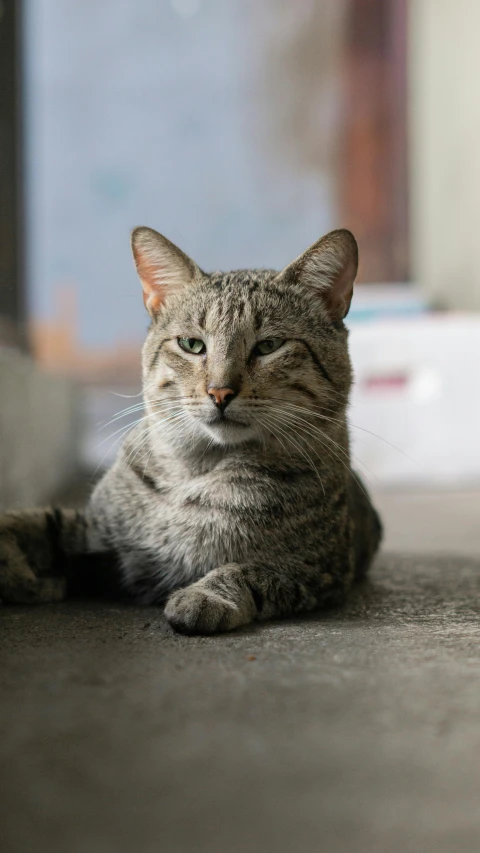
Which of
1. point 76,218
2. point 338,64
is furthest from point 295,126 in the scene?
point 76,218

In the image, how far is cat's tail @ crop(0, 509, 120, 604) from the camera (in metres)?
1.24

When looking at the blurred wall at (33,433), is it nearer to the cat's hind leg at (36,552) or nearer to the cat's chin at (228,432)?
the cat's hind leg at (36,552)

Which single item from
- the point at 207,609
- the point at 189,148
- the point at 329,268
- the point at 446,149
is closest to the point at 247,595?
the point at 207,609

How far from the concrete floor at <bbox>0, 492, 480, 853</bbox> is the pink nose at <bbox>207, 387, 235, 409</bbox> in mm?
328

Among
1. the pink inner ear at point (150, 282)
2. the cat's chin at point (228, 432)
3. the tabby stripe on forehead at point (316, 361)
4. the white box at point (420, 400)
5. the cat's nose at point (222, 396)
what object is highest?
the pink inner ear at point (150, 282)

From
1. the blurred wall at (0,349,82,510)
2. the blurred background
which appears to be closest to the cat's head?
the blurred wall at (0,349,82,510)

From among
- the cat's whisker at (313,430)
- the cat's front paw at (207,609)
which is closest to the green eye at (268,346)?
the cat's whisker at (313,430)

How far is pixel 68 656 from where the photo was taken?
96 centimetres

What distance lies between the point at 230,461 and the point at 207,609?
29cm

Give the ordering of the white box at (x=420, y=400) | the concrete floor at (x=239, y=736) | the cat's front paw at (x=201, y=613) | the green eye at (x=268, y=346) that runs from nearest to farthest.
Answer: the concrete floor at (x=239, y=736) < the cat's front paw at (x=201, y=613) < the green eye at (x=268, y=346) < the white box at (x=420, y=400)

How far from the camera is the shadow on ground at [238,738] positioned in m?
0.58

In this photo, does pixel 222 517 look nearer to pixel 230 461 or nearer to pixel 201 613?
pixel 230 461

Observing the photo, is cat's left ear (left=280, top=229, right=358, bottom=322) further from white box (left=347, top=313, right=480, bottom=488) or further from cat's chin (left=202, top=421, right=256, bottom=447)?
white box (left=347, top=313, right=480, bottom=488)

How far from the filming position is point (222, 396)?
1.17 m
